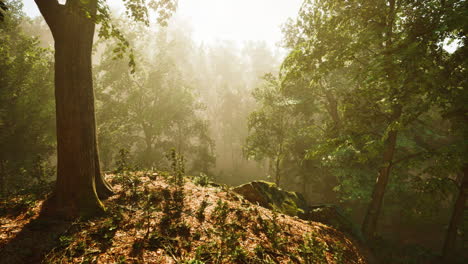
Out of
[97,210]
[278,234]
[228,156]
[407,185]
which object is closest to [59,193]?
[97,210]

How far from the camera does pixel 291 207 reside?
26.5ft

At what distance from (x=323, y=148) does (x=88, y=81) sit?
7808 mm

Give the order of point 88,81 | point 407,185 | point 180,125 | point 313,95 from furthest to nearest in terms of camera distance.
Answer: point 180,125 < point 313,95 < point 407,185 < point 88,81

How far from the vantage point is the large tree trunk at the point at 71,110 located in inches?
203

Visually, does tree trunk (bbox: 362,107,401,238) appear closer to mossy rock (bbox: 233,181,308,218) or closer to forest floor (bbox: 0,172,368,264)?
→ mossy rock (bbox: 233,181,308,218)

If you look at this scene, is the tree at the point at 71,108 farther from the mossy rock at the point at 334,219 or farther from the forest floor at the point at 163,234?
the mossy rock at the point at 334,219

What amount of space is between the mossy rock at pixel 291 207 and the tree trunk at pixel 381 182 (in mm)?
1725

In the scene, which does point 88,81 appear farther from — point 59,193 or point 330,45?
point 330,45

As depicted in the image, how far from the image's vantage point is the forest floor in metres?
3.65

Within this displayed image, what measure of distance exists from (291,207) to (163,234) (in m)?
5.19

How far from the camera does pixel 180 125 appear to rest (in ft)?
95.5

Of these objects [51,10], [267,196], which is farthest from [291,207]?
[51,10]

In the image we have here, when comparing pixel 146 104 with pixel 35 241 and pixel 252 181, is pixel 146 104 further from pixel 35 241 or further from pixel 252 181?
pixel 35 241

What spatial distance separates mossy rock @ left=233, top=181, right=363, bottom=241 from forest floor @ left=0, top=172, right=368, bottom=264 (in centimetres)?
160
